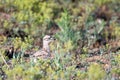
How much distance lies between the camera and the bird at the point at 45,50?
17.8ft

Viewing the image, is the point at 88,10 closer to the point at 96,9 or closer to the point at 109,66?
the point at 96,9

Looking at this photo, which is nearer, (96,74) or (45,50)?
(96,74)

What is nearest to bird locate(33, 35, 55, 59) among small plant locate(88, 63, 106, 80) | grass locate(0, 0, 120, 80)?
grass locate(0, 0, 120, 80)

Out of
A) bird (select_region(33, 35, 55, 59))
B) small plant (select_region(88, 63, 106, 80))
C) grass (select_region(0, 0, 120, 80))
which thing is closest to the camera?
small plant (select_region(88, 63, 106, 80))

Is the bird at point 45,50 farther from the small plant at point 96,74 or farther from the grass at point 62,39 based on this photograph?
the small plant at point 96,74

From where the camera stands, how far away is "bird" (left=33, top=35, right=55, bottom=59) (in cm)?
544

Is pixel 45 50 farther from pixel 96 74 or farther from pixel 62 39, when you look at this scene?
pixel 96 74

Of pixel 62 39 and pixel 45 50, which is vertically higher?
pixel 62 39

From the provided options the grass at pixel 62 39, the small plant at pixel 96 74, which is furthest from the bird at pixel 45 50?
the small plant at pixel 96 74

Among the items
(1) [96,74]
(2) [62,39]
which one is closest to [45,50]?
(2) [62,39]

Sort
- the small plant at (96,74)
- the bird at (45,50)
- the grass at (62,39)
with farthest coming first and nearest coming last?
the bird at (45,50) < the grass at (62,39) < the small plant at (96,74)

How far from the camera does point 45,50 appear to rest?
563 centimetres

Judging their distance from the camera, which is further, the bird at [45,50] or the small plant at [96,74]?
the bird at [45,50]

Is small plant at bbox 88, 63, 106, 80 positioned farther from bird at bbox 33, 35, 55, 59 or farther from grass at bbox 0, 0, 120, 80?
bird at bbox 33, 35, 55, 59
